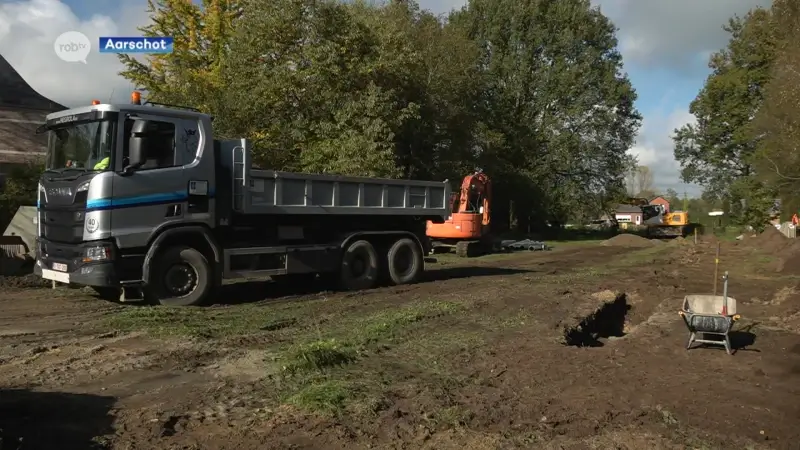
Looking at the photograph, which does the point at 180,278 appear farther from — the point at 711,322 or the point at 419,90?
the point at 419,90

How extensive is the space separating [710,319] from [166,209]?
27.0ft

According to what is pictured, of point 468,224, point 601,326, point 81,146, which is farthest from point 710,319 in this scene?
point 468,224

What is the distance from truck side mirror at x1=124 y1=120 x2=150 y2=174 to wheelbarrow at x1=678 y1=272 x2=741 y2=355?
829 centimetres

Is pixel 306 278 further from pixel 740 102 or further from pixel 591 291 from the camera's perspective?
pixel 740 102

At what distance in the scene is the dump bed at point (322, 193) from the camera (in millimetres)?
11555

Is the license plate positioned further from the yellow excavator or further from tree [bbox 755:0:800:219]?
the yellow excavator

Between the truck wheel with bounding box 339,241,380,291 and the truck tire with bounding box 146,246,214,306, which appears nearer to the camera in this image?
the truck tire with bounding box 146,246,214,306

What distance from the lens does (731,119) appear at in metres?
51.5

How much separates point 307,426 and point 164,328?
14.5 feet

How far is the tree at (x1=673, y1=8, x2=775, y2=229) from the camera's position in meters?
48.1

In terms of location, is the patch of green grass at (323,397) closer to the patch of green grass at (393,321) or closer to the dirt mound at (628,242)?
the patch of green grass at (393,321)

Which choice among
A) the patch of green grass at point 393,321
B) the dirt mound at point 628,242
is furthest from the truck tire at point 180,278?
the dirt mound at point 628,242

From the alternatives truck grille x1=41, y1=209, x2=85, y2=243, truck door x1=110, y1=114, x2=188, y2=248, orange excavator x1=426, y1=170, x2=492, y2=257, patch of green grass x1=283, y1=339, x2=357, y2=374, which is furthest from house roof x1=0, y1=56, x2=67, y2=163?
patch of green grass x1=283, y1=339, x2=357, y2=374

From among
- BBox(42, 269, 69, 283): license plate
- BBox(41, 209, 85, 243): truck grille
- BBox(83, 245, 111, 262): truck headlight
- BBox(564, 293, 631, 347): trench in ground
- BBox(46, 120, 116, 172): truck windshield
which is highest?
BBox(46, 120, 116, 172): truck windshield
